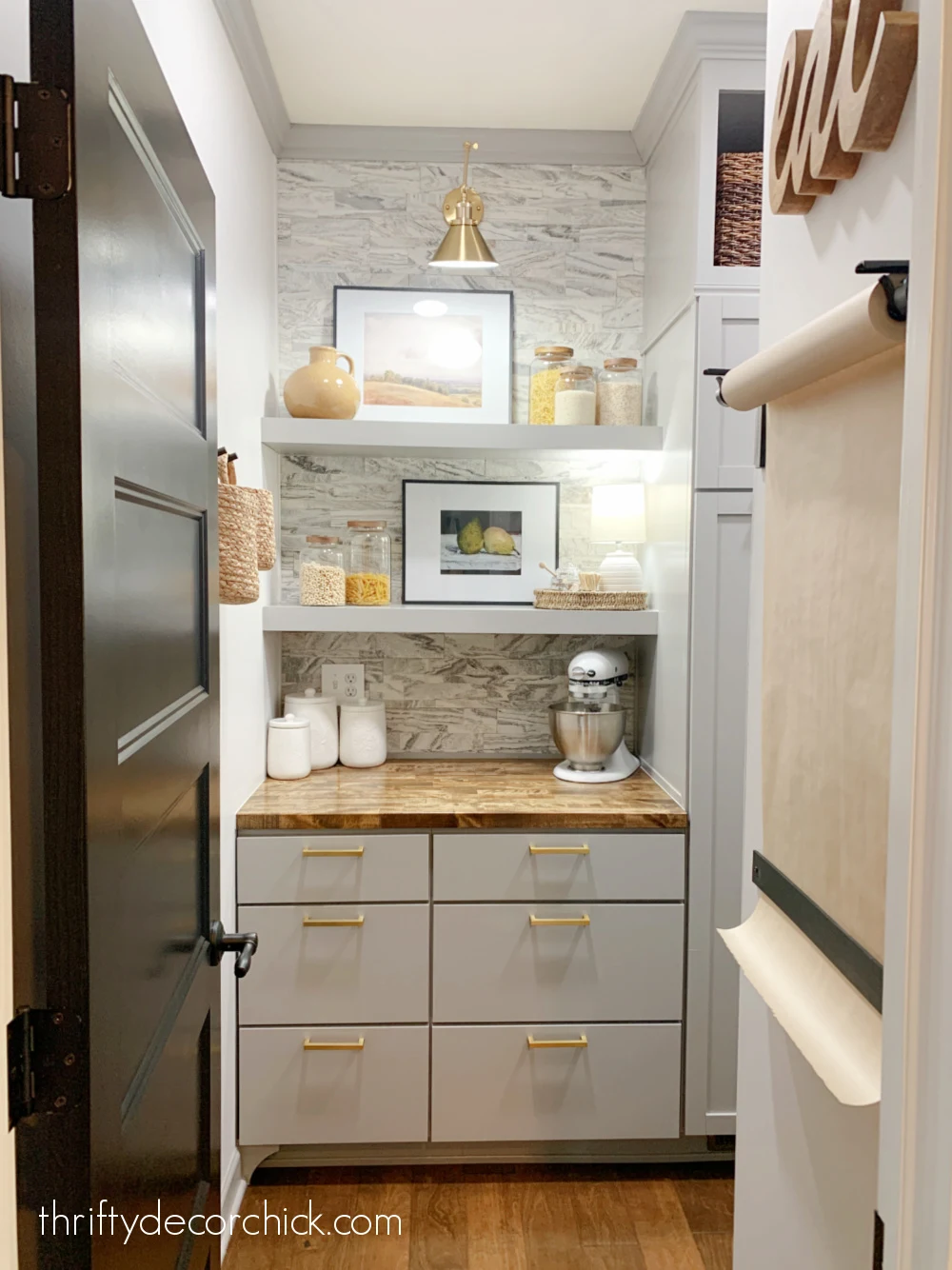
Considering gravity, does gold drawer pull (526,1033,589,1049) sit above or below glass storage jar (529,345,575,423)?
below

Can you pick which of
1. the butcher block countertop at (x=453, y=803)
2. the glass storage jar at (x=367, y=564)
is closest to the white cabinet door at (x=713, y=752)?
the butcher block countertop at (x=453, y=803)

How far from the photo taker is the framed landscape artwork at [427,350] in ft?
8.92

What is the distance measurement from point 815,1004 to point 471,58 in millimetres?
2242

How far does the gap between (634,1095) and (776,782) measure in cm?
143

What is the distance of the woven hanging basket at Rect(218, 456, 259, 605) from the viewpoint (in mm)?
1486

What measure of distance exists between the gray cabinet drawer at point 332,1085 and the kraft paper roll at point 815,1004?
1.25m

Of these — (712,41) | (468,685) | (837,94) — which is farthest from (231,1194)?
(712,41)

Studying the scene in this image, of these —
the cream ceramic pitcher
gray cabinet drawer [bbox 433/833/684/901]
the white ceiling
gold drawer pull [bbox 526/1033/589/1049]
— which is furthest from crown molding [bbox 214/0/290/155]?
gold drawer pull [bbox 526/1033/589/1049]

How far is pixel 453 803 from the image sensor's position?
2.28m

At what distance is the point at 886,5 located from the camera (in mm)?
891

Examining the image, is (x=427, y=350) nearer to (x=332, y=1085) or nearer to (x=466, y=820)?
(x=466, y=820)

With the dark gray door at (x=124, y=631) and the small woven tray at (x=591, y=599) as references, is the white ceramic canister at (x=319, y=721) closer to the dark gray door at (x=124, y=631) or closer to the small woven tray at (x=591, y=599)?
the small woven tray at (x=591, y=599)

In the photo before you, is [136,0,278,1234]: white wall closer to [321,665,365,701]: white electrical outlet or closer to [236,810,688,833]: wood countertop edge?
[236,810,688,833]: wood countertop edge

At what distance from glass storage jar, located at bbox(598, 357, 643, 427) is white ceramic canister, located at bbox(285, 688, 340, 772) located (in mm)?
1144
